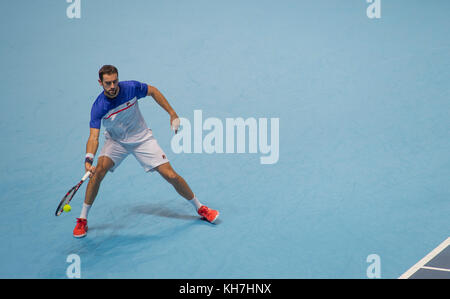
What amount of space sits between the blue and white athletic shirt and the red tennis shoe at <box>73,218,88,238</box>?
2.85 feet

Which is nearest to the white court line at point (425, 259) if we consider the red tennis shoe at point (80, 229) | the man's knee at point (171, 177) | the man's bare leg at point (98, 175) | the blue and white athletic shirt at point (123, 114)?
the man's knee at point (171, 177)

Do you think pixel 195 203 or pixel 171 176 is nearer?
pixel 171 176

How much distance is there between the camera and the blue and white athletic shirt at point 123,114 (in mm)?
4410

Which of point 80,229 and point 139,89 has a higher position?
point 139,89

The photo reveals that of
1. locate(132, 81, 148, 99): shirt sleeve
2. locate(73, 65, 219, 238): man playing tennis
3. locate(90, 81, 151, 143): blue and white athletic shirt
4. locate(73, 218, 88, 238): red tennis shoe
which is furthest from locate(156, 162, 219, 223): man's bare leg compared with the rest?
locate(73, 218, 88, 238): red tennis shoe

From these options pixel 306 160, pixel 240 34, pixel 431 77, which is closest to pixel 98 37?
pixel 240 34

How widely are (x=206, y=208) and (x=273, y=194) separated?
0.97 m

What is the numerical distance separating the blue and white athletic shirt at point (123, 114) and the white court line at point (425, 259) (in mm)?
2648

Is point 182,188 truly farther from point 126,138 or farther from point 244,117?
point 244,117

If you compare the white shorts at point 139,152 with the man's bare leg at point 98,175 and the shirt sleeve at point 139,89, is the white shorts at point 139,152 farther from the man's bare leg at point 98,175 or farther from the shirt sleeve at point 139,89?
the shirt sleeve at point 139,89

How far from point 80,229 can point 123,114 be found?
3.91 ft

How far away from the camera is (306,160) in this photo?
6340mm

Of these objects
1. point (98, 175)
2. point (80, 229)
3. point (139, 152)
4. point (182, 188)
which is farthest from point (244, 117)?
point (80, 229)

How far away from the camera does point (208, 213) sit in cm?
490
